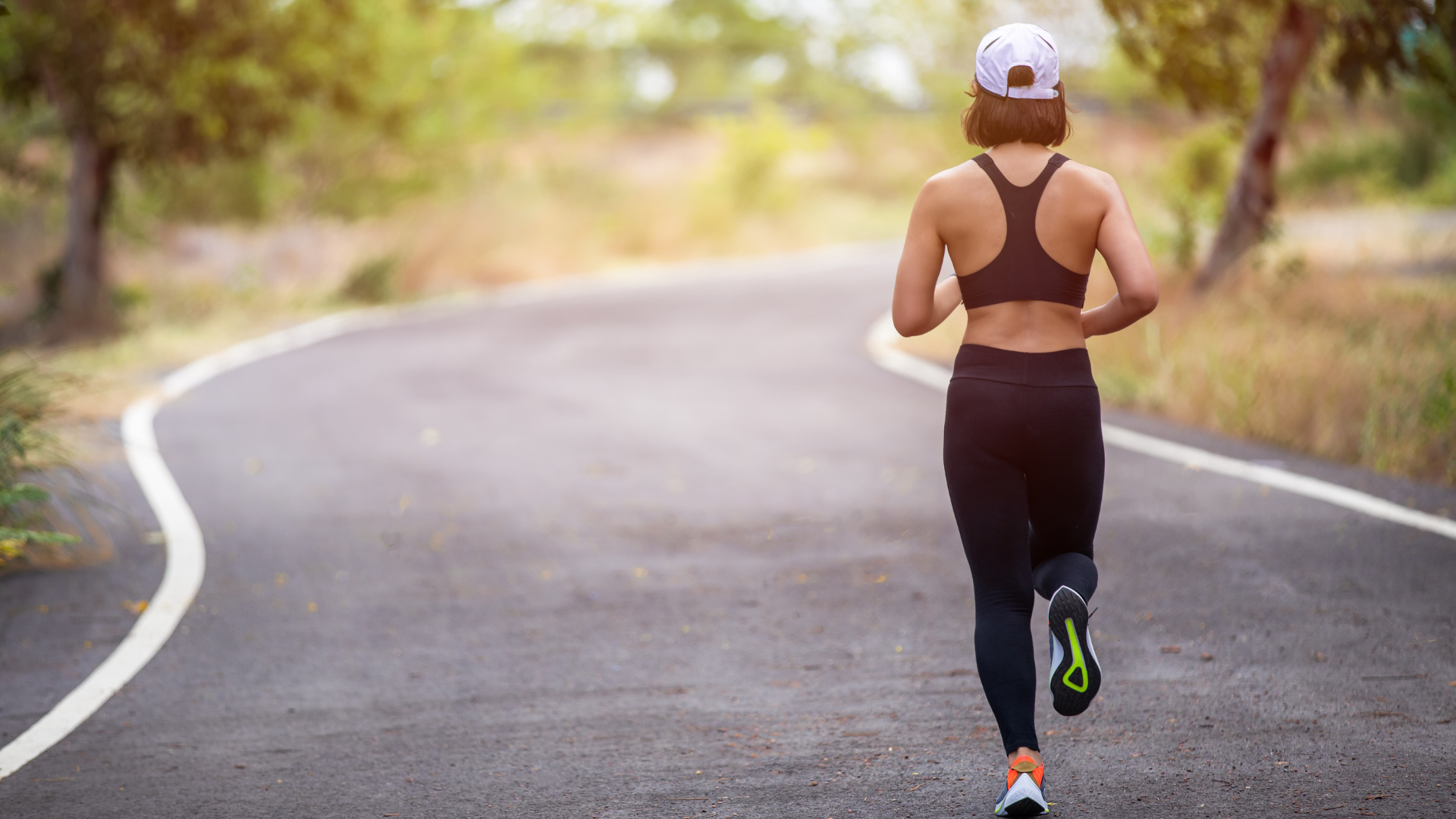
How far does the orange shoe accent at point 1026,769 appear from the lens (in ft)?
11.7

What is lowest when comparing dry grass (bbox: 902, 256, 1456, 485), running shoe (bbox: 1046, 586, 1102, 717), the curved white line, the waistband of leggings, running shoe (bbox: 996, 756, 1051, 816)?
the curved white line

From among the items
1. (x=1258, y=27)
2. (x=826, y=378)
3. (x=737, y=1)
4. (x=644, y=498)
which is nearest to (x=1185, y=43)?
(x=1258, y=27)

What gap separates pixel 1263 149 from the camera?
14.5 meters

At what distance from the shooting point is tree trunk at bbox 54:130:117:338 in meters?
16.9

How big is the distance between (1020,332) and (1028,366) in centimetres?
9

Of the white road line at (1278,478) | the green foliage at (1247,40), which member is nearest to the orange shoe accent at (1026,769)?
the white road line at (1278,478)

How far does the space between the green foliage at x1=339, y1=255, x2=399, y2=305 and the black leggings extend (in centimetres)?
1879

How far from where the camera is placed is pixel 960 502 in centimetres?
369

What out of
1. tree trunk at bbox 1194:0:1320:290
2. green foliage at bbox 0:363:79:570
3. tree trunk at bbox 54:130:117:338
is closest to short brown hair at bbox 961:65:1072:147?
green foliage at bbox 0:363:79:570

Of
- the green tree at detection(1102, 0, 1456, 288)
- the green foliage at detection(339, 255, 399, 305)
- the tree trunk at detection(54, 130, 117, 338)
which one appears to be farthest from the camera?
the green foliage at detection(339, 255, 399, 305)

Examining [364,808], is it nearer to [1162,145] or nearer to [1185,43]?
[1185,43]

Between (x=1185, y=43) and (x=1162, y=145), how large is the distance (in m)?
22.7

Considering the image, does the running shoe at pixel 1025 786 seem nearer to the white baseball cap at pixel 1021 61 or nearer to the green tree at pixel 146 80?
the white baseball cap at pixel 1021 61

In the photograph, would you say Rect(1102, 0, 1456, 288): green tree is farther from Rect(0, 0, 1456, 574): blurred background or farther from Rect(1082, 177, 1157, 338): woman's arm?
Rect(1082, 177, 1157, 338): woman's arm
